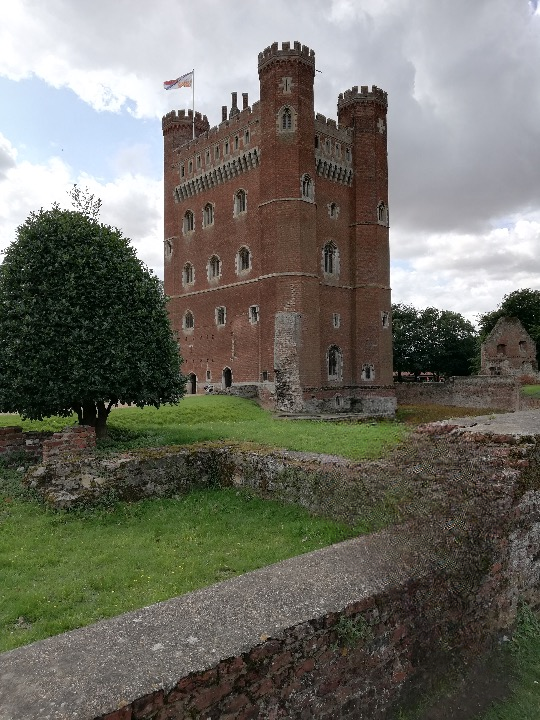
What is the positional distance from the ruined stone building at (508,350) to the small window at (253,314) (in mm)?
24091

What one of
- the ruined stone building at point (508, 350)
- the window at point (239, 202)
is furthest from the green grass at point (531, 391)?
the window at point (239, 202)

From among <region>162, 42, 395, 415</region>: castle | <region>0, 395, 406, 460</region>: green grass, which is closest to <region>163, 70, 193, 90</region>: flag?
<region>162, 42, 395, 415</region>: castle

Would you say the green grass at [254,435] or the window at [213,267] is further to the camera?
the window at [213,267]

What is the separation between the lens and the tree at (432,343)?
5797cm

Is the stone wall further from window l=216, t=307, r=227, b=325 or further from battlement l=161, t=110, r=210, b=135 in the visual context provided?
battlement l=161, t=110, r=210, b=135

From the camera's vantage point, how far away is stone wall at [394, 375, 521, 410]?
36.2m

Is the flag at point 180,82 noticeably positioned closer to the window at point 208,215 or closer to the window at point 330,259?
the window at point 208,215

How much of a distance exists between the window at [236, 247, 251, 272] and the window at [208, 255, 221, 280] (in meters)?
2.27

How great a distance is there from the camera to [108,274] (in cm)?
1240

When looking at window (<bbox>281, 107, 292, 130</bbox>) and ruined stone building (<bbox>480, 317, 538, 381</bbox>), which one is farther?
ruined stone building (<bbox>480, 317, 538, 381</bbox>)

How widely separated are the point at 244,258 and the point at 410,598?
98.1ft

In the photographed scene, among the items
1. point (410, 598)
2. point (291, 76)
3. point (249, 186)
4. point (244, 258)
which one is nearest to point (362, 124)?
point (291, 76)

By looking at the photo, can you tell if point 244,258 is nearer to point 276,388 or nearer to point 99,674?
point 276,388

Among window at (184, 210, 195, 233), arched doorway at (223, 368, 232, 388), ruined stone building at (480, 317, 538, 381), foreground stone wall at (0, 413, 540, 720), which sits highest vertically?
window at (184, 210, 195, 233)
